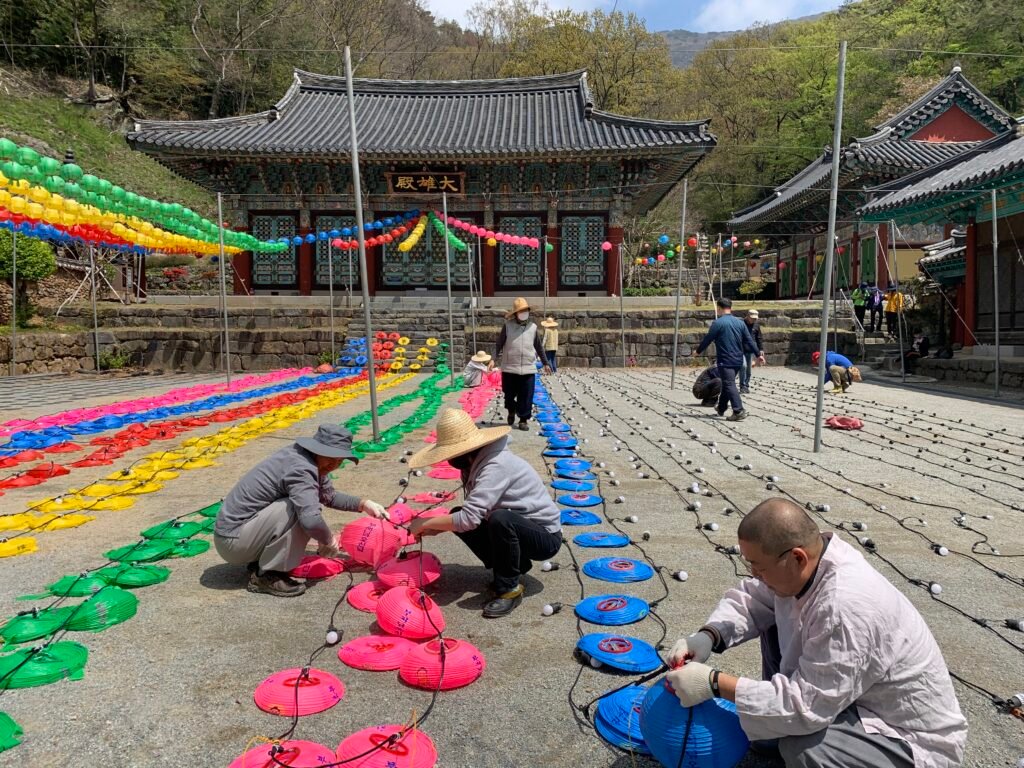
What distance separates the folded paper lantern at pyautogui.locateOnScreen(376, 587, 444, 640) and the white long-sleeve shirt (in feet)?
5.28

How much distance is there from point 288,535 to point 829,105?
1670 inches

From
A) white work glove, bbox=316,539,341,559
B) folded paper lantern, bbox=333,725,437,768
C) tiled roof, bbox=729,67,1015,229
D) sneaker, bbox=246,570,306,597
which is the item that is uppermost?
tiled roof, bbox=729,67,1015,229

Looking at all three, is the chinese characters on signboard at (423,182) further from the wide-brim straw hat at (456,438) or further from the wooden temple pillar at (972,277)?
the wide-brim straw hat at (456,438)

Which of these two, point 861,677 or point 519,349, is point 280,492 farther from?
point 519,349

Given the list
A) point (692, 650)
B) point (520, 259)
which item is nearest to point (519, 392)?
point (692, 650)

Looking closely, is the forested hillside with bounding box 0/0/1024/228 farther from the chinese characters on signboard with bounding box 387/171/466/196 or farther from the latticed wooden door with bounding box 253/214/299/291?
the chinese characters on signboard with bounding box 387/171/466/196

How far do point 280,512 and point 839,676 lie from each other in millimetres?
2796

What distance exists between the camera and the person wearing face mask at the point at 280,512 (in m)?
3.82

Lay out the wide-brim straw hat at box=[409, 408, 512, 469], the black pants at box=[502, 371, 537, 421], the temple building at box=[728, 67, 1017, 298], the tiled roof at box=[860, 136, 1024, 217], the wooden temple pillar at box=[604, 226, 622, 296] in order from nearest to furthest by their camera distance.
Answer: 1. the wide-brim straw hat at box=[409, 408, 512, 469]
2. the black pants at box=[502, 371, 537, 421]
3. the tiled roof at box=[860, 136, 1024, 217]
4. the temple building at box=[728, 67, 1017, 298]
5. the wooden temple pillar at box=[604, 226, 622, 296]

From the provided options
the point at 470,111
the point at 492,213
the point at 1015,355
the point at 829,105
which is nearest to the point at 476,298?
the point at 492,213

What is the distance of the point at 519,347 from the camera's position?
29.8 feet

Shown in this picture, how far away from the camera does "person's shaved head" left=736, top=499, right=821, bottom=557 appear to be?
2074 mm

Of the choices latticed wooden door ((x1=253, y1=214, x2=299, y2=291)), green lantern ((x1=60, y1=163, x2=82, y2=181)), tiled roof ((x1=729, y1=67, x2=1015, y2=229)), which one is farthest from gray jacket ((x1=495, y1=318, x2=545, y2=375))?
tiled roof ((x1=729, y1=67, x2=1015, y2=229))

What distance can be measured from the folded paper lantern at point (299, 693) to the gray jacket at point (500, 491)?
37.4 inches
